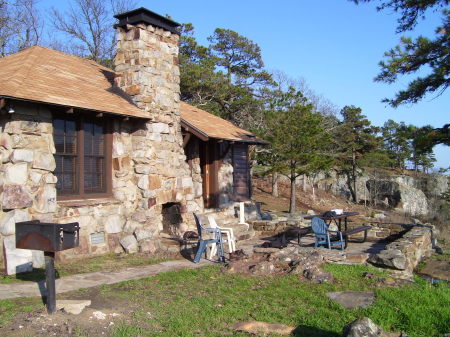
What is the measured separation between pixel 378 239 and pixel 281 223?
118 inches

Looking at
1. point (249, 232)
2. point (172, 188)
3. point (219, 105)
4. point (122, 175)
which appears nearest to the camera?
point (122, 175)

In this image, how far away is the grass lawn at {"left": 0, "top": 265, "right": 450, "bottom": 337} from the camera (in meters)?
4.73

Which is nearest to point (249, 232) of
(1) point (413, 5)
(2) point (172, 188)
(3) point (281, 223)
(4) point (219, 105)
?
(3) point (281, 223)

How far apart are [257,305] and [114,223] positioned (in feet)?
16.7

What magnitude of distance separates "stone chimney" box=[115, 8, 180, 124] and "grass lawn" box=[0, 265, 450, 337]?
5.01 m

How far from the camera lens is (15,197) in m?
7.66

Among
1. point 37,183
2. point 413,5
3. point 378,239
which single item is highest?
point 413,5

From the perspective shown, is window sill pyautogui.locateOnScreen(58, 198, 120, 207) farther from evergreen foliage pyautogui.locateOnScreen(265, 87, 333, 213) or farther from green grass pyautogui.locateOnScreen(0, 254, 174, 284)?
evergreen foliage pyautogui.locateOnScreen(265, 87, 333, 213)

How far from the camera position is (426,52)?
31.2ft

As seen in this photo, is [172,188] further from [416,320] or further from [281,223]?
[416,320]

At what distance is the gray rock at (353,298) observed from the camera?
5.46m

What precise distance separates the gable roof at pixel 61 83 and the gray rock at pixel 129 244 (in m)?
2.84

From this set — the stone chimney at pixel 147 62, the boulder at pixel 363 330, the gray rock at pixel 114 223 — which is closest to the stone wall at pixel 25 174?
the gray rock at pixel 114 223

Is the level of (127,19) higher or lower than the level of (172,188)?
higher
